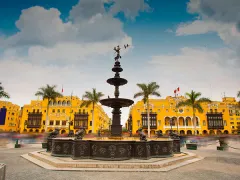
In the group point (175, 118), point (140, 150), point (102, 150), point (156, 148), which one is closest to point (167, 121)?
point (175, 118)

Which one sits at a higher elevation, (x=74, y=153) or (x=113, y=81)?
(x=113, y=81)

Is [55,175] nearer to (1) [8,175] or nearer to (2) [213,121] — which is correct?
(1) [8,175]

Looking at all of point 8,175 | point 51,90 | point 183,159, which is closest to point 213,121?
point 51,90

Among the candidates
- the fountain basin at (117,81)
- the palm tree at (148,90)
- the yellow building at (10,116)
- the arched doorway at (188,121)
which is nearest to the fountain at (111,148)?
the fountain basin at (117,81)

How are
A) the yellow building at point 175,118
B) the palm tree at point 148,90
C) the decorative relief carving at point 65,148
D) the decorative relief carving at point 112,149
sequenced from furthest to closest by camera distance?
the yellow building at point 175,118 → the palm tree at point 148,90 → the decorative relief carving at point 65,148 → the decorative relief carving at point 112,149

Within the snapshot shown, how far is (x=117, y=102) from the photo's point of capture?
1255 centimetres

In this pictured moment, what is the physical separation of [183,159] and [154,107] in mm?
48613

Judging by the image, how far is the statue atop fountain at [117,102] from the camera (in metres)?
12.3

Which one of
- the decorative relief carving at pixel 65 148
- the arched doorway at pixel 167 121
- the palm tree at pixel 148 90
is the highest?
the palm tree at pixel 148 90

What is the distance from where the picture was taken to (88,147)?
9305 mm

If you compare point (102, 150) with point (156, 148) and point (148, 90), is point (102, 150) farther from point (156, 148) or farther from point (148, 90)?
point (148, 90)

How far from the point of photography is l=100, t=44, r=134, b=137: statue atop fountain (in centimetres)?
1231

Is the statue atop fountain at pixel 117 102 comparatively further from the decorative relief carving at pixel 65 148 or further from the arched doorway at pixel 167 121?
the arched doorway at pixel 167 121

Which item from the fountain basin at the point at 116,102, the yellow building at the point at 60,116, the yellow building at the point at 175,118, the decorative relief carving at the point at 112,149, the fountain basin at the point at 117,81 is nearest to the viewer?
the decorative relief carving at the point at 112,149
